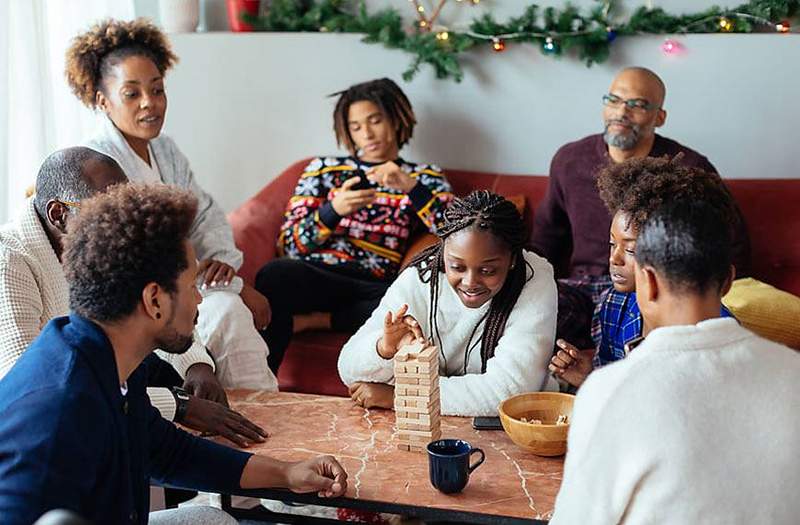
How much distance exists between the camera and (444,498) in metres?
1.84

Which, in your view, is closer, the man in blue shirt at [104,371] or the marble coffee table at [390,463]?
the man in blue shirt at [104,371]

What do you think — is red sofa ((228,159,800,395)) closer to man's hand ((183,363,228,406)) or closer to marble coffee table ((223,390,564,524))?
man's hand ((183,363,228,406))

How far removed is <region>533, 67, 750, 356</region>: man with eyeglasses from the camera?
10.4 ft

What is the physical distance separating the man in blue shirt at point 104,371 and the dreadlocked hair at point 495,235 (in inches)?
24.1

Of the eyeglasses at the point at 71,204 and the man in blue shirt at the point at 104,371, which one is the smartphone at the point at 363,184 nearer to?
the eyeglasses at the point at 71,204

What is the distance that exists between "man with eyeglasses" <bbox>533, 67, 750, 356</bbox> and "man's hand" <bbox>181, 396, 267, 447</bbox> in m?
1.22

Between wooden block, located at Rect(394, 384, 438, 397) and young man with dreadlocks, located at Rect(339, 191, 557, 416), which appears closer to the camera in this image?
wooden block, located at Rect(394, 384, 438, 397)

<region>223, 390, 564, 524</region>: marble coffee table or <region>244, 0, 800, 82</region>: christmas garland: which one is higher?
<region>244, 0, 800, 82</region>: christmas garland

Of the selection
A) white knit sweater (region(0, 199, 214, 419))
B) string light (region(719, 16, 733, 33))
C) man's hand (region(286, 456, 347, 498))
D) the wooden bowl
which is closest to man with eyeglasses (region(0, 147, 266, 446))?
white knit sweater (region(0, 199, 214, 419))

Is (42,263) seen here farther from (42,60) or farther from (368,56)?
(368,56)

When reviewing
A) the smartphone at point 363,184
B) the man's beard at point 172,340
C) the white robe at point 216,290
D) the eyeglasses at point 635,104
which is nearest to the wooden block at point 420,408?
the man's beard at point 172,340

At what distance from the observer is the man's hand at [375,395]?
2266 millimetres

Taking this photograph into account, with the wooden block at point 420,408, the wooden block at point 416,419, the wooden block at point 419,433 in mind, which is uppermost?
the wooden block at point 420,408

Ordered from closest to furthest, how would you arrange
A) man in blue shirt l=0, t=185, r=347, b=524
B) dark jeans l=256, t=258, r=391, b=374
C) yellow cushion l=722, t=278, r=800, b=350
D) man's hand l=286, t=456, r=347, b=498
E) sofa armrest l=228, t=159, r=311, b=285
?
man in blue shirt l=0, t=185, r=347, b=524, man's hand l=286, t=456, r=347, b=498, yellow cushion l=722, t=278, r=800, b=350, dark jeans l=256, t=258, r=391, b=374, sofa armrest l=228, t=159, r=311, b=285
